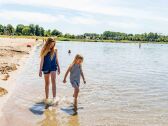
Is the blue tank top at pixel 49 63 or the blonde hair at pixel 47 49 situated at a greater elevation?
the blonde hair at pixel 47 49

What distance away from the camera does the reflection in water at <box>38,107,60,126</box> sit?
8.71m

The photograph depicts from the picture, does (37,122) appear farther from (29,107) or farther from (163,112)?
(163,112)

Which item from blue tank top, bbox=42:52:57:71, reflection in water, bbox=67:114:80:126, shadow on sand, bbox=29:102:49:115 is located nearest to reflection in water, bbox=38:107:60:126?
shadow on sand, bbox=29:102:49:115

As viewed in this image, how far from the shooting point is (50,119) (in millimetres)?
9125

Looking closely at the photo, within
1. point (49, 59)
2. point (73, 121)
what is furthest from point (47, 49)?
point (73, 121)

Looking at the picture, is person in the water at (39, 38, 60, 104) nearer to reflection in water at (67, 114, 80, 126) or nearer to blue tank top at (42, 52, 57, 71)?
blue tank top at (42, 52, 57, 71)

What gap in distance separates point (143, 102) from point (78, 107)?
9.15ft

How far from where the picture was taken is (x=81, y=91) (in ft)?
46.6

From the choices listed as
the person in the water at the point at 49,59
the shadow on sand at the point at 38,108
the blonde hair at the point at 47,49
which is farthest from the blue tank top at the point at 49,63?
the shadow on sand at the point at 38,108

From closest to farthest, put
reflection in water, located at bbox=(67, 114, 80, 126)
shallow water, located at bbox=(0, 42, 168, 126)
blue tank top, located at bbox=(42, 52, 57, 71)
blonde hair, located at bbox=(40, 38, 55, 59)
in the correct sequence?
reflection in water, located at bbox=(67, 114, 80, 126) → shallow water, located at bbox=(0, 42, 168, 126) → blonde hair, located at bbox=(40, 38, 55, 59) → blue tank top, located at bbox=(42, 52, 57, 71)

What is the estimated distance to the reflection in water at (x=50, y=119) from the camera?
28.6ft

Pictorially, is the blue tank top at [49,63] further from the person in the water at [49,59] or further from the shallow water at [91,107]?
the shallow water at [91,107]

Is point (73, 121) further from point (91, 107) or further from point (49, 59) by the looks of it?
point (49, 59)

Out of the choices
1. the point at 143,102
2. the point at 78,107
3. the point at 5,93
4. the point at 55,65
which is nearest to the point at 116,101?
the point at 143,102
